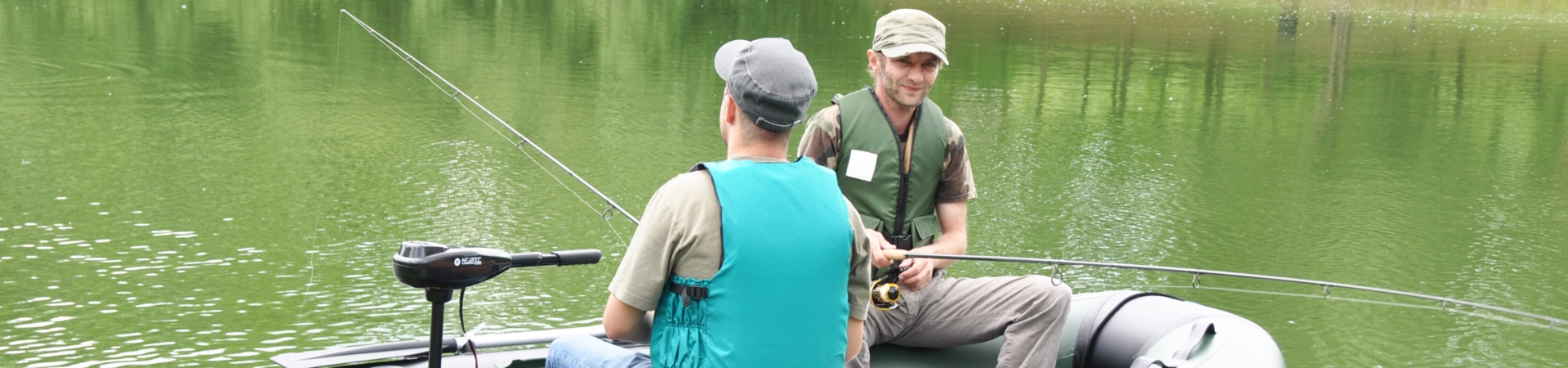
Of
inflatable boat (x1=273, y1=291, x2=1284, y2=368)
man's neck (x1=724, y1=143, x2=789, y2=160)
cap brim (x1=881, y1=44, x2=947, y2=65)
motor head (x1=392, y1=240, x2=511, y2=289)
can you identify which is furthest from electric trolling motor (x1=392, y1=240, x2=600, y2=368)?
cap brim (x1=881, y1=44, x2=947, y2=65)

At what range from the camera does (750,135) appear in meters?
1.89

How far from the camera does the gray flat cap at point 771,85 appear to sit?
185cm

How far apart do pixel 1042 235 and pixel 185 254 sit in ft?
12.8

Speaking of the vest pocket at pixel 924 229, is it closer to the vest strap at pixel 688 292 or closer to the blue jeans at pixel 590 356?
the blue jeans at pixel 590 356

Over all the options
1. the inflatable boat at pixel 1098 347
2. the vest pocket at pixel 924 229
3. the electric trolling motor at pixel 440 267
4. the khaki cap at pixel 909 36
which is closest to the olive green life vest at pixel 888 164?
the vest pocket at pixel 924 229

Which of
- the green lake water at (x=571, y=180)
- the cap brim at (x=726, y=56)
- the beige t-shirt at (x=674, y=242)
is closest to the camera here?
the beige t-shirt at (x=674, y=242)

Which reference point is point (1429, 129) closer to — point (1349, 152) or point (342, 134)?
point (1349, 152)

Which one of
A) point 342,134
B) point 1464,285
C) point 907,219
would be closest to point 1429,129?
point 1464,285

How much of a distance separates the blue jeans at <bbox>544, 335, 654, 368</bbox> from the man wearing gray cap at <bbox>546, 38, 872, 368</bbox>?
111 millimetres

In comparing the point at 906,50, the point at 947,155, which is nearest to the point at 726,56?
the point at 906,50

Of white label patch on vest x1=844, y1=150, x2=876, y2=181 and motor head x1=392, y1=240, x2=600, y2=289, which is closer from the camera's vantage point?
motor head x1=392, y1=240, x2=600, y2=289

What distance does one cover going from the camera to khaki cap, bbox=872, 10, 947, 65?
2.71 metres

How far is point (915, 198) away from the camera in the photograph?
286 cm

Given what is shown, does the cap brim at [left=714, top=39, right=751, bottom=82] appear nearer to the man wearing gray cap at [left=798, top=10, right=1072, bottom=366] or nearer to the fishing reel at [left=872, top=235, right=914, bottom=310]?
the man wearing gray cap at [left=798, top=10, right=1072, bottom=366]
